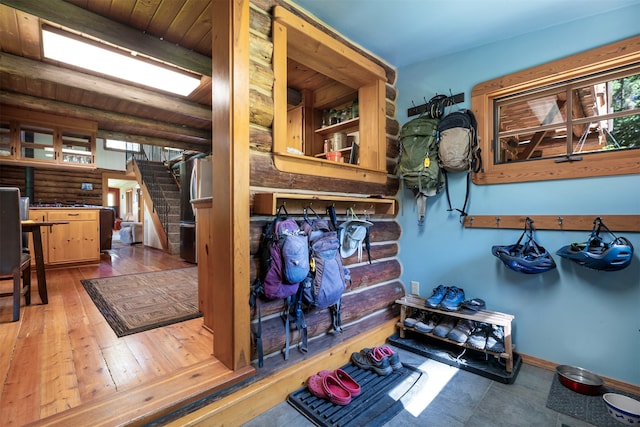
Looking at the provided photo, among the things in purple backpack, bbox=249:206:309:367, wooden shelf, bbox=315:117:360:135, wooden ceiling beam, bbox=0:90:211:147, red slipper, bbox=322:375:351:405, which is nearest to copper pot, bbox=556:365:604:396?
red slipper, bbox=322:375:351:405

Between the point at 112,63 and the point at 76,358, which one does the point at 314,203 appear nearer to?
the point at 76,358

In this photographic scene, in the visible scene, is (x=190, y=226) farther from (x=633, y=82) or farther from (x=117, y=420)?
(x=633, y=82)

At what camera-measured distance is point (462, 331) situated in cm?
224

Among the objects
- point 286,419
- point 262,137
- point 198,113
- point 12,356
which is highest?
point 198,113

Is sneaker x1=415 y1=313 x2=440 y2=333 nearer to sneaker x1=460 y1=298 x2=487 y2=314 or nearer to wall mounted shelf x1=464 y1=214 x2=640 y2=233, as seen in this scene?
sneaker x1=460 y1=298 x2=487 y2=314

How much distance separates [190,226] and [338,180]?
3647 mm

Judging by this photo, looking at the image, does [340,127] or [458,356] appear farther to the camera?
[340,127]

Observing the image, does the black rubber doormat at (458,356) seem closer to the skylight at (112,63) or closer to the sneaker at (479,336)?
the sneaker at (479,336)

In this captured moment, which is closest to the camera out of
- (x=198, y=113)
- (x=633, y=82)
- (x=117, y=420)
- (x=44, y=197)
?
(x=117, y=420)

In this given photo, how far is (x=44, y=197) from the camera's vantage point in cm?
608

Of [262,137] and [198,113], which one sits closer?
[262,137]

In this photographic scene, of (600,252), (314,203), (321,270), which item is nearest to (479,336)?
(600,252)

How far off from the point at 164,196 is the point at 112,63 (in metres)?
4.15

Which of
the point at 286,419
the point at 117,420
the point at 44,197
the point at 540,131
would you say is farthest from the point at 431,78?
the point at 44,197
